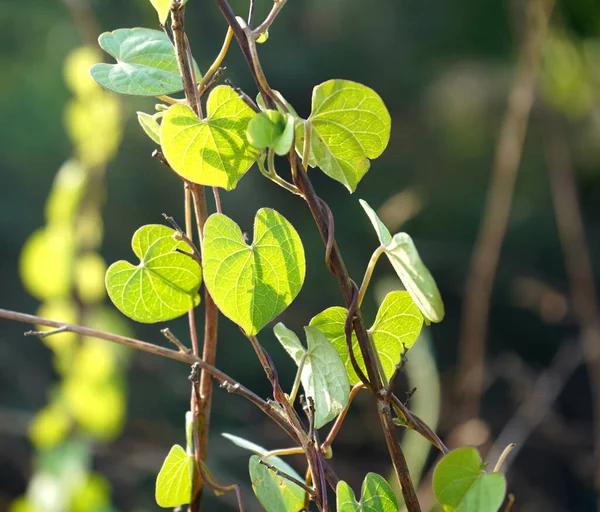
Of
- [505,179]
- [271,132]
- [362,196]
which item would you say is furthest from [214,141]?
[362,196]

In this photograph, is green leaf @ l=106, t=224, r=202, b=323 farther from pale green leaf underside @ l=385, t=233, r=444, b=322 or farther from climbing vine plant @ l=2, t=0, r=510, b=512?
pale green leaf underside @ l=385, t=233, r=444, b=322

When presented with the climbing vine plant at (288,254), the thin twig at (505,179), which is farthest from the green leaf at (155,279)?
the thin twig at (505,179)

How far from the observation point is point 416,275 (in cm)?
20

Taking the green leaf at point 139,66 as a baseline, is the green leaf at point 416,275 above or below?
below

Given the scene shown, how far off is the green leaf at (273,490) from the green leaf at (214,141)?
0.11 meters

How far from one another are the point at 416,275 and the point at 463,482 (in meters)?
0.08

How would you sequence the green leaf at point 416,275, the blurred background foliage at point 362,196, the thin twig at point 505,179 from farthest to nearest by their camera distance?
the blurred background foliage at point 362,196 → the thin twig at point 505,179 → the green leaf at point 416,275

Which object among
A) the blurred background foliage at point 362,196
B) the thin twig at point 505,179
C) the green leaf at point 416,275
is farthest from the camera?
the blurred background foliage at point 362,196

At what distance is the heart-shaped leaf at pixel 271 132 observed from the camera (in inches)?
8.3

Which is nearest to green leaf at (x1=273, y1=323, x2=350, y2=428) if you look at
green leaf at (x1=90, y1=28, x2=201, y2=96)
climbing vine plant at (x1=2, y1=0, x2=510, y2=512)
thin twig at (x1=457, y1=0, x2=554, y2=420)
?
climbing vine plant at (x1=2, y1=0, x2=510, y2=512)

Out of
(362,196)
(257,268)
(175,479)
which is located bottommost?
(362,196)

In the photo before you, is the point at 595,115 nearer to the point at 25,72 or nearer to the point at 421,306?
the point at 25,72

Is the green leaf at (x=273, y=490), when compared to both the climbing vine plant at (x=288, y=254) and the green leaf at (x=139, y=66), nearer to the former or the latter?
the climbing vine plant at (x=288, y=254)

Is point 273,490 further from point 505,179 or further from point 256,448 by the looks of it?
point 505,179
